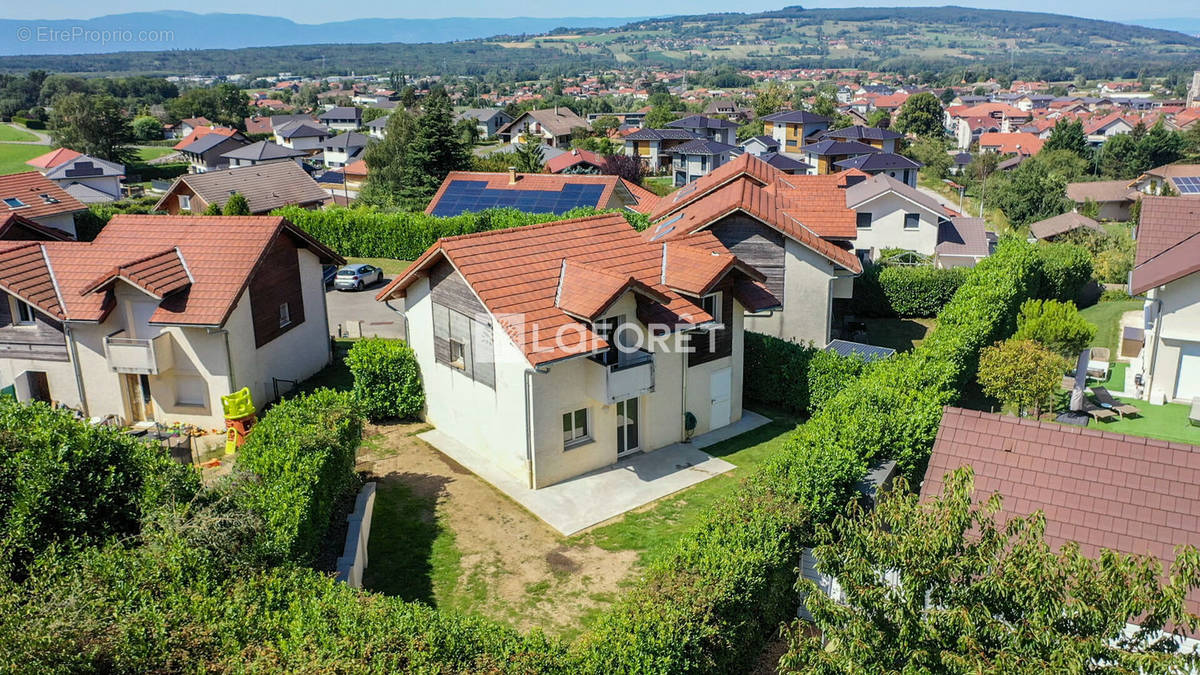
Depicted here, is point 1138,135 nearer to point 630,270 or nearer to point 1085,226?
point 1085,226

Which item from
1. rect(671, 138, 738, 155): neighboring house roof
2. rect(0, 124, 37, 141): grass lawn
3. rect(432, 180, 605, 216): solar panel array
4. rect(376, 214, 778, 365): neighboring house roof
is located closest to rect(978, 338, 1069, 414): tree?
rect(376, 214, 778, 365): neighboring house roof

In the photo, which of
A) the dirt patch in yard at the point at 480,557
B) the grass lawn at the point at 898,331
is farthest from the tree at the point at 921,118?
the dirt patch in yard at the point at 480,557

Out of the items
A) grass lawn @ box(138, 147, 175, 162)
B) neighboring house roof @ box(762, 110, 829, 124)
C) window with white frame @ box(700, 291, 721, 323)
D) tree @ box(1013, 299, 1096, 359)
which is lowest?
grass lawn @ box(138, 147, 175, 162)

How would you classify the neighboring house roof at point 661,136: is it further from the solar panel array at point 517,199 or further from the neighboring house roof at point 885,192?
the solar panel array at point 517,199

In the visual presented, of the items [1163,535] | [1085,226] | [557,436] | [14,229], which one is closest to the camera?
[1163,535]

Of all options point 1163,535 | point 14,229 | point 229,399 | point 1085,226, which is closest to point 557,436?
point 229,399

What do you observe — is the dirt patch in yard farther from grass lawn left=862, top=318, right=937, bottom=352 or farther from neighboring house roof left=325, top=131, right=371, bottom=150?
neighboring house roof left=325, top=131, right=371, bottom=150
